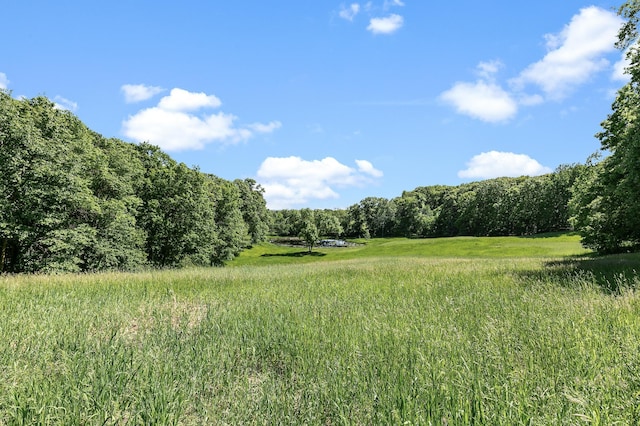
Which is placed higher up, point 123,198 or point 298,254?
point 123,198

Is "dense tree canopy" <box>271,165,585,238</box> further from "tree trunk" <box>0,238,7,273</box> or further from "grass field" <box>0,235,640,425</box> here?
"tree trunk" <box>0,238,7,273</box>

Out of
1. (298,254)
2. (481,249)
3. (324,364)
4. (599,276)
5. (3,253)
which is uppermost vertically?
(3,253)

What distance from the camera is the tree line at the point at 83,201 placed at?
2083 cm

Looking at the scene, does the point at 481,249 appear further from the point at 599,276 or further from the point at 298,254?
the point at 599,276

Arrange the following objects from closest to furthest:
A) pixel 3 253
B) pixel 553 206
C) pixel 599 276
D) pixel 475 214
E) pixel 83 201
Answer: pixel 599 276, pixel 3 253, pixel 83 201, pixel 553 206, pixel 475 214

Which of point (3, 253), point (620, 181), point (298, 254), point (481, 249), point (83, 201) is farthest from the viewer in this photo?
point (298, 254)

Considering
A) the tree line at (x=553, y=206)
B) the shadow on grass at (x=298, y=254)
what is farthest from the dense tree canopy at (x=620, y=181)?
the shadow on grass at (x=298, y=254)

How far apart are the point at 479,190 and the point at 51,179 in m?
117

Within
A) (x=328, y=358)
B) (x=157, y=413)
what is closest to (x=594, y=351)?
(x=328, y=358)

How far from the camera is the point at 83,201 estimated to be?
2317 centimetres

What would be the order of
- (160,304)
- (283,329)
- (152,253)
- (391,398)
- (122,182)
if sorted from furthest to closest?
(152,253)
(122,182)
(160,304)
(283,329)
(391,398)

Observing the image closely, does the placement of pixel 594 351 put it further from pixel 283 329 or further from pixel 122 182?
pixel 122 182

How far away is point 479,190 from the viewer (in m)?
113

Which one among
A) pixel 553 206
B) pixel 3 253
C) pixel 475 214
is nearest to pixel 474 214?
pixel 475 214
